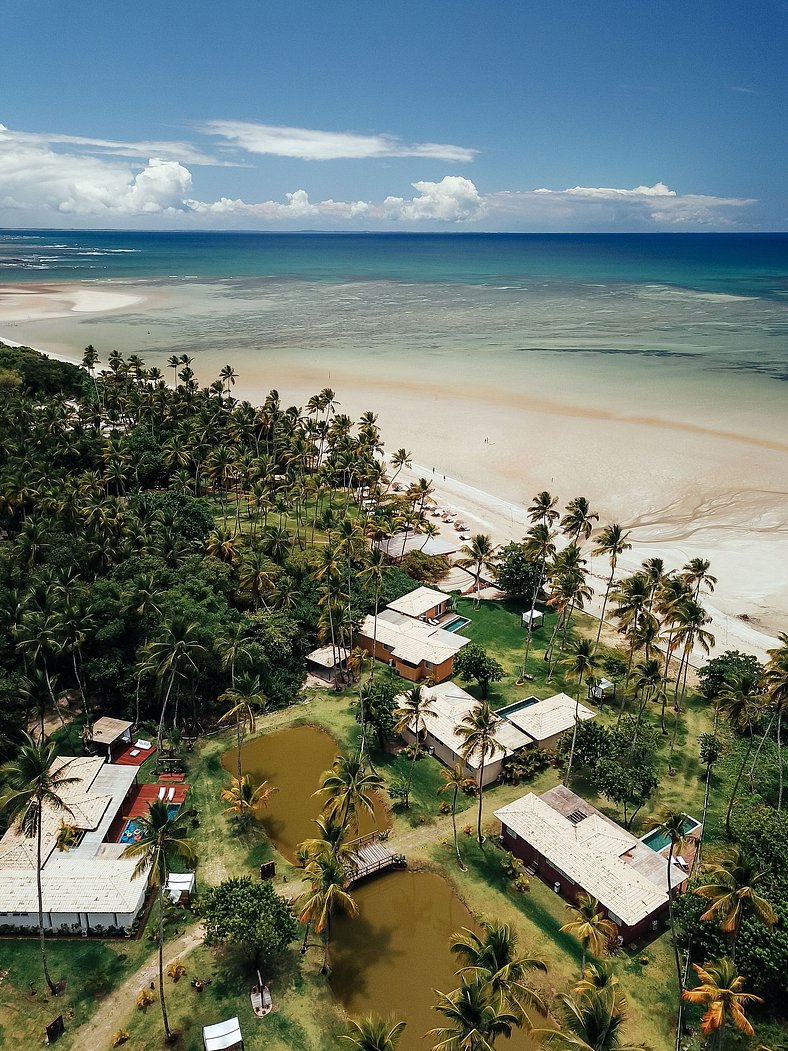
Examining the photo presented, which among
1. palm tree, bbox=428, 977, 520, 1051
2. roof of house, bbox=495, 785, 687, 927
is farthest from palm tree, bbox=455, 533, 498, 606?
palm tree, bbox=428, 977, 520, 1051

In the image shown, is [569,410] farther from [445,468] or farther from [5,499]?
[5,499]

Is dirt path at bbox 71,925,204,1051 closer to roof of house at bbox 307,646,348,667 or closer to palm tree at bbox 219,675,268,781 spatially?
palm tree at bbox 219,675,268,781

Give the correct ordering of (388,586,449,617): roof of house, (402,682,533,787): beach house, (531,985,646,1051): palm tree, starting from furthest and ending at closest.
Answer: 1. (388,586,449,617): roof of house
2. (402,682,533,787): beach house
3. (531,985,646,1051): palm tree

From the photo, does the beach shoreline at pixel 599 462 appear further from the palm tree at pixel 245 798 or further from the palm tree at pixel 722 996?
the palm tree at pixel 245 798

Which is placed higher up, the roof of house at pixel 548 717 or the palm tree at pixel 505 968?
the palm tree at pixel 505 968

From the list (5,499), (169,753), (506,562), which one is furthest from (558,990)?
(5,499)

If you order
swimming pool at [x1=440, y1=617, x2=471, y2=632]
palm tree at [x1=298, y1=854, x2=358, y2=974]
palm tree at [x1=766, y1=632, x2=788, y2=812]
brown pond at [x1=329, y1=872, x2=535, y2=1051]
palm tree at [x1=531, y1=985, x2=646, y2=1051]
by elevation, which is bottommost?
brown pond at [x1=329, y1=872, x2=535, y2=1051]

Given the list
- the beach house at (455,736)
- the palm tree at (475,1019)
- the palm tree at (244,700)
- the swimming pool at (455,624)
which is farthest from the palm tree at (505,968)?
the swimming pool at (455,624)
